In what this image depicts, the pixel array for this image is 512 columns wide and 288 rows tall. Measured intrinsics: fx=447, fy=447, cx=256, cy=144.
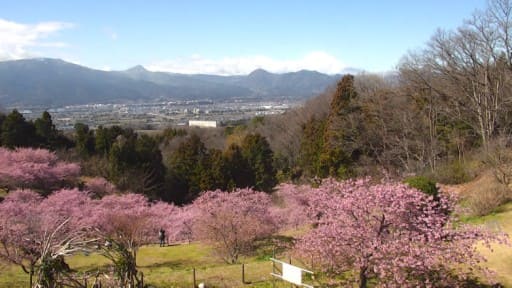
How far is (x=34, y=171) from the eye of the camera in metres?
27.5

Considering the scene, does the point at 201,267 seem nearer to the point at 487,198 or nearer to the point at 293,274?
the point at 293,274

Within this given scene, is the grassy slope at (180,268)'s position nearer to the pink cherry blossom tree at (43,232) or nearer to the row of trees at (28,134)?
the pink cherry blossom tree at (43,232)

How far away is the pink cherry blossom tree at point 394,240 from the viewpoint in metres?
9.18

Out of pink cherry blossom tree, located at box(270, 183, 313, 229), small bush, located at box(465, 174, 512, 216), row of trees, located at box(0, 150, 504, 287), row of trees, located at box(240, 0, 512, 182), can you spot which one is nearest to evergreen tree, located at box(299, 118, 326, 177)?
row of trees, located at box(240, 0, 512, 182)

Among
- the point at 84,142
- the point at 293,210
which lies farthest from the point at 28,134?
the point at 293,210

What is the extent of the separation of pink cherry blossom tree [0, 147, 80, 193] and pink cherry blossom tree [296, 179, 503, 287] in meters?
22.0

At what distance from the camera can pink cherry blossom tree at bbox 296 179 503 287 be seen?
9.18m

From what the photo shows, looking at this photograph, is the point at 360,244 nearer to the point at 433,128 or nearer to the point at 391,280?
the point at 391,280

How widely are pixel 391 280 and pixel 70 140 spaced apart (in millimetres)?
36636

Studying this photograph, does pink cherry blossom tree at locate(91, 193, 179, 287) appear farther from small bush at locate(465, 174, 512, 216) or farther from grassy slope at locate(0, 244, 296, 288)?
small bush at locate(465, 174, 512, 216)

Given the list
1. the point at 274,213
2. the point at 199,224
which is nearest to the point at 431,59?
the point at 274,213

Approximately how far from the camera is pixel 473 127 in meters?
28.7

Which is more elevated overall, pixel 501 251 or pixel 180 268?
pixel 501 251

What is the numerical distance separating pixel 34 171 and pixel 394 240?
24.5 m
